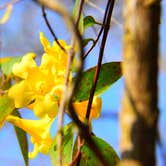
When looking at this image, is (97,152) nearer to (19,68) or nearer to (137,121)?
(137,121)

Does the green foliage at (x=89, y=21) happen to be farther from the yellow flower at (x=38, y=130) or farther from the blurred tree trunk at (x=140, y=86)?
the blurred tree trunk at (x=140, y=86)

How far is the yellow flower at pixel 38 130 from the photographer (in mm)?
618

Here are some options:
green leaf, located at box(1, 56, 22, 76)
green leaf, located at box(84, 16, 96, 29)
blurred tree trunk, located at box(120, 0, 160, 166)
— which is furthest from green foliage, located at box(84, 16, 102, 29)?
blurred tree trunk, located at box(120, 0, 160, 166)

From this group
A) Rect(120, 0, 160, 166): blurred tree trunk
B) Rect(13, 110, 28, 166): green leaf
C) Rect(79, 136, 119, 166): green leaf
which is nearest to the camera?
Rect(120, 0, 160, 166): blurred tree trunk

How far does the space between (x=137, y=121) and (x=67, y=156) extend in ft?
1.14

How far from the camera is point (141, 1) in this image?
299 millimetres

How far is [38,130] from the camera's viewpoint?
632 mm

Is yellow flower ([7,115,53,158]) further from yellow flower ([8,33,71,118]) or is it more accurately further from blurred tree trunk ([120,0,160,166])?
blurred tree trunk ([120,0,160,166])

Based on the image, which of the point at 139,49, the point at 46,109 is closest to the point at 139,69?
the point at 139,49

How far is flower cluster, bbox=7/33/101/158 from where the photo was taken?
0.58m

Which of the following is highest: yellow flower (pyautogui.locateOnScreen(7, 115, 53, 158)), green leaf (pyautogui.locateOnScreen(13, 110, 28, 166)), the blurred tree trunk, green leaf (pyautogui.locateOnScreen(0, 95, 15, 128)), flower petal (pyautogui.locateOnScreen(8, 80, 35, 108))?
the blurred tree trunk

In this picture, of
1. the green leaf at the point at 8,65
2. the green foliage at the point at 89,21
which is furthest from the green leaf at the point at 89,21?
the green leaf at the point at 8,65

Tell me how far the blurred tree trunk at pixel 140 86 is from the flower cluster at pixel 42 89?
0.88ft

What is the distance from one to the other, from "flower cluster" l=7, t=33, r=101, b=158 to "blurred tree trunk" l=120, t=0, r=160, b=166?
27 centimetres
